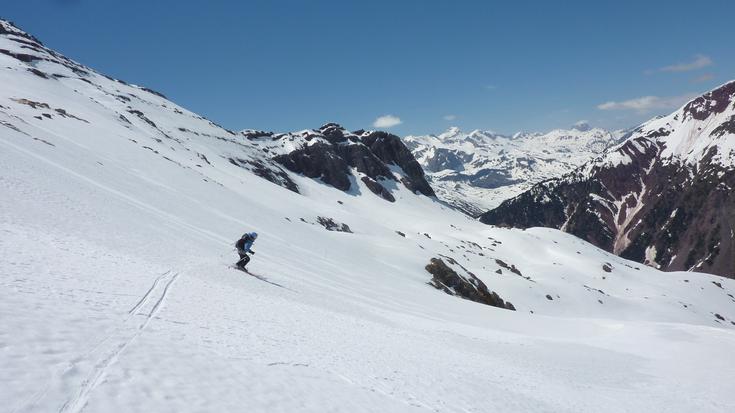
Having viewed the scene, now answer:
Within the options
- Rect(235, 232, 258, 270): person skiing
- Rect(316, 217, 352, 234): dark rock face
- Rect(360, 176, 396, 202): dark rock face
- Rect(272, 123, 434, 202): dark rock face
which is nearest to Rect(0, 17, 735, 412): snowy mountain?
Rect(235, 232, 258, 270): person skiing

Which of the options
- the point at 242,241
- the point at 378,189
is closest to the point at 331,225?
the point at 242,241

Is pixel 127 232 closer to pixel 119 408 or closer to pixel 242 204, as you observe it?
pixel 119 408

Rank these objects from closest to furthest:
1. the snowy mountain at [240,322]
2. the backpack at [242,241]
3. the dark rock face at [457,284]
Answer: the snowy mountain at [240,322] < the backpack at [242,241] < the dark rock face at [457,284]

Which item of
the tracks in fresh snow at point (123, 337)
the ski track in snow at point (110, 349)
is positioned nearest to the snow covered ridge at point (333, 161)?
the tracks in fresh snow at point (123, 337)

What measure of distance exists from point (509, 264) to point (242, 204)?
72168 millimetres

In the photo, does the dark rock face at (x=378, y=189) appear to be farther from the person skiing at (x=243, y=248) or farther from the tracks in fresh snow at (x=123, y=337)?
the tracks in fresh snow at (x=123, y=337)

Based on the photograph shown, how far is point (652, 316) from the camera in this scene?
93312 mm

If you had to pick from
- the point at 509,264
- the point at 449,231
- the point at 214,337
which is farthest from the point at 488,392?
the point at 449,231

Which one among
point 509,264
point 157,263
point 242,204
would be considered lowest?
point 157,263

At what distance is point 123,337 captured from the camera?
1059 cm

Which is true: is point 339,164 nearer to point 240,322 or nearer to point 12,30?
point 12,30

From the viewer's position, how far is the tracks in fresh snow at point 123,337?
7.32m

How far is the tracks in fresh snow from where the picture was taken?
732 cm

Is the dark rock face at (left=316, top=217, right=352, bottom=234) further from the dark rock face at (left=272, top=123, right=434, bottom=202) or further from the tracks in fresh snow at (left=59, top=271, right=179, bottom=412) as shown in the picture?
the dark rock face at (left=272, top=123, right=434, bottom=202)
